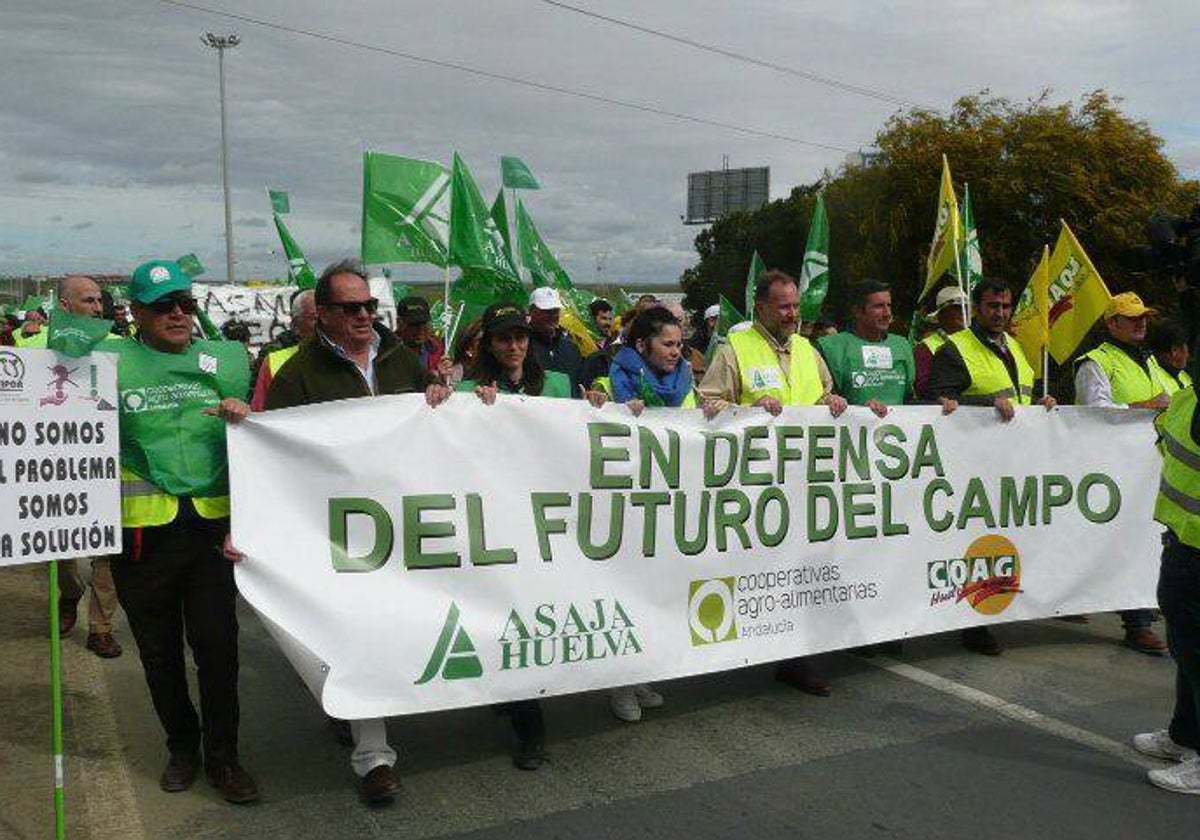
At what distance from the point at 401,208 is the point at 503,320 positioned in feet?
7.76

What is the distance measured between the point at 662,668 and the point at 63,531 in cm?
239

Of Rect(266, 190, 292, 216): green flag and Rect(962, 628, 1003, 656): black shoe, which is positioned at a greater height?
Rect(266, 190, 292, 216): green flag

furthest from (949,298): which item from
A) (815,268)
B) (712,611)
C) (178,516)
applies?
(178,516)

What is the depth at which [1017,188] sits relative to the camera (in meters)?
23.8

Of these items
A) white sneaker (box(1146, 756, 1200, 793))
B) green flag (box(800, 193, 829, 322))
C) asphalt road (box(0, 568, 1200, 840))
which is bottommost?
asphalt road (box(0, 568, 1200, 840))

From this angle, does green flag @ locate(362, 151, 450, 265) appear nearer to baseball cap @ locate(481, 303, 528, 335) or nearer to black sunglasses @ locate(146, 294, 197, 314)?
baseball cap @ locate(481, 303, 528, 335)

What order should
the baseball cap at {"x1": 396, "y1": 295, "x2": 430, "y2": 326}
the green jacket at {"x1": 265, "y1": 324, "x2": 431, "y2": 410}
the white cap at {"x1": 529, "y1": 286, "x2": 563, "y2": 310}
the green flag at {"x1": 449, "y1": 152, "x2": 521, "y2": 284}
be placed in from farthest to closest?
1. the baseball cap at {"x1": 396, "y1": 295, "x2": 430, "y2": 326}
2. the white cap at {"x1": 529, "y1": 286, "x2": 563, "y2": 310}
3. the green flag at {"x1": 449, "y1": 152, "x2": 521, "y2": 284}
4. the green jacket at {"x1": 265, "y1": 324, "x2": 431, "y2": 410}

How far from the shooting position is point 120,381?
12.5ft

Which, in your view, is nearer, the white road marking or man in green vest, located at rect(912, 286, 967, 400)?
the white road marking

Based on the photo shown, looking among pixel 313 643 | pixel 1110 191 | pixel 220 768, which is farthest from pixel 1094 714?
pixel 1110 191

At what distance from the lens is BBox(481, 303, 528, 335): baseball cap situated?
450cm

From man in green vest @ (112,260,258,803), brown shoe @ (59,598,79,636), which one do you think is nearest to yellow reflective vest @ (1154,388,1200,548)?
man in green vest @ (112,260,258,803)

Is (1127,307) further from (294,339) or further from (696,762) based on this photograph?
(294,339)

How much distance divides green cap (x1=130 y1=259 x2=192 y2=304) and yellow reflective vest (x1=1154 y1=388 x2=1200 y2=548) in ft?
12.4
